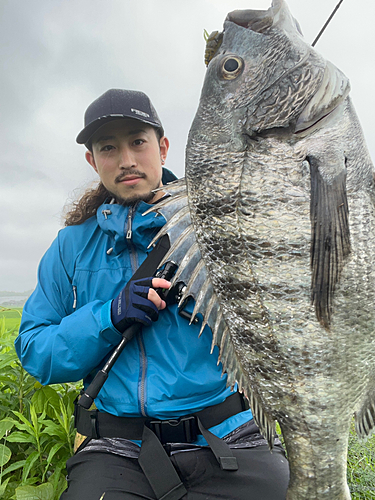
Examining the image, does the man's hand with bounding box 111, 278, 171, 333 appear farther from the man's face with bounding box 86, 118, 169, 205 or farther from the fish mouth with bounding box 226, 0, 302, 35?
the fish mouth with bounding box 226, 0, 302, 35

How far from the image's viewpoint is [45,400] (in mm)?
2512

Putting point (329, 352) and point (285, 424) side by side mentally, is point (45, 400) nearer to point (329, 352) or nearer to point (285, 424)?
point (285, 424)

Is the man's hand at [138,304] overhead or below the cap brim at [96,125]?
below

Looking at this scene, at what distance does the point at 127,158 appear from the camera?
95.3 inches

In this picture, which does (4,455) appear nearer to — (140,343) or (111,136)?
(140,343)

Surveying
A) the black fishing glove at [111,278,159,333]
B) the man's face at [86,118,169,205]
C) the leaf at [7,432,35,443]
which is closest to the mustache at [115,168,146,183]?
the man's face at [86,118,169,205]

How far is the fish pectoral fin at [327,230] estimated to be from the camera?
120 cm

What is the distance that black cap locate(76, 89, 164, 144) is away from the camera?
7.78ft

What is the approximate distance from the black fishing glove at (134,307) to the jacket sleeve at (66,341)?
0.06 metres

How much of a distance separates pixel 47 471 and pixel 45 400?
0.47 metres

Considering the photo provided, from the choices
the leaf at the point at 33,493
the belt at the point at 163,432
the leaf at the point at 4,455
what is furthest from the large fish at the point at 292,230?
the leaf at the point at 4,455

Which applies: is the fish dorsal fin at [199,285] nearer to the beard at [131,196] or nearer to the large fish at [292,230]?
the large fish at [292,230]

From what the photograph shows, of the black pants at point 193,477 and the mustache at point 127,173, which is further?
the mustache at point 127,173

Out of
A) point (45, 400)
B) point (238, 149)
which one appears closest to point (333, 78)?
point (238, 149)
